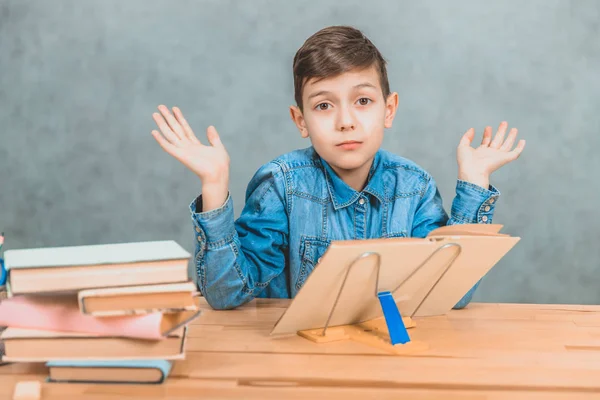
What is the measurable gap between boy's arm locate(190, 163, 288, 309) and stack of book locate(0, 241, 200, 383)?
379mm

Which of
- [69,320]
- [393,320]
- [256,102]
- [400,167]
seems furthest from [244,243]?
[256,102]

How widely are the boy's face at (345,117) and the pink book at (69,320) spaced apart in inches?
24.0

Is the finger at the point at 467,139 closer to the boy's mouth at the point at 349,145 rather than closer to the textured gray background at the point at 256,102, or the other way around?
the boy's mouth at the point at 349,145

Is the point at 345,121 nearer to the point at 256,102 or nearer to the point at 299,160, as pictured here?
the point at 299,160

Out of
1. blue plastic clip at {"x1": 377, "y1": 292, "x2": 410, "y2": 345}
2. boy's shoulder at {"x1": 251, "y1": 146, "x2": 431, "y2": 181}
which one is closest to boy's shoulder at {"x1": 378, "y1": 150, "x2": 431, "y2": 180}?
boy's shoulder at {"x1": 251, "y1": 146, "x2": 431, "y2": 181}

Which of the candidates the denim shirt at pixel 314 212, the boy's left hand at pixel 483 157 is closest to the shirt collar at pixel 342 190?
the denim shirt at pixel 314 212

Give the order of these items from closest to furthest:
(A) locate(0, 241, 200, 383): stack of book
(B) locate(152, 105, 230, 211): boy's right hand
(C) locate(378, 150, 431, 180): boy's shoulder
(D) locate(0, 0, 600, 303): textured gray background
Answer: (A) locate(0, 241, 200, 383): stack of book → (B) locate(152, 105, 230, 211): boy's right hand → (C) locate(378, 150, 431, 180): boy's shoulder → (D) locate(0, 0, 600, 303): textured gray background

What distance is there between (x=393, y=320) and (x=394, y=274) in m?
0.07

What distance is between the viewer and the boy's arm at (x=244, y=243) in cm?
135

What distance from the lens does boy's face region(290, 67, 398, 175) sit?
4.80 feet

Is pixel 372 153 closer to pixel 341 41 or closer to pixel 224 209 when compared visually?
pixel 341 41

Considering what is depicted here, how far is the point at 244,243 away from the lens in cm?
152

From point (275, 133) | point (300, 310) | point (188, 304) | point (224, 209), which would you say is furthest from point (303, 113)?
point (275, 133)

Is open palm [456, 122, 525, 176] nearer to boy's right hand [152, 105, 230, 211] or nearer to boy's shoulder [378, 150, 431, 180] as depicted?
boy's shoulder [378, 150, 431, 180]
